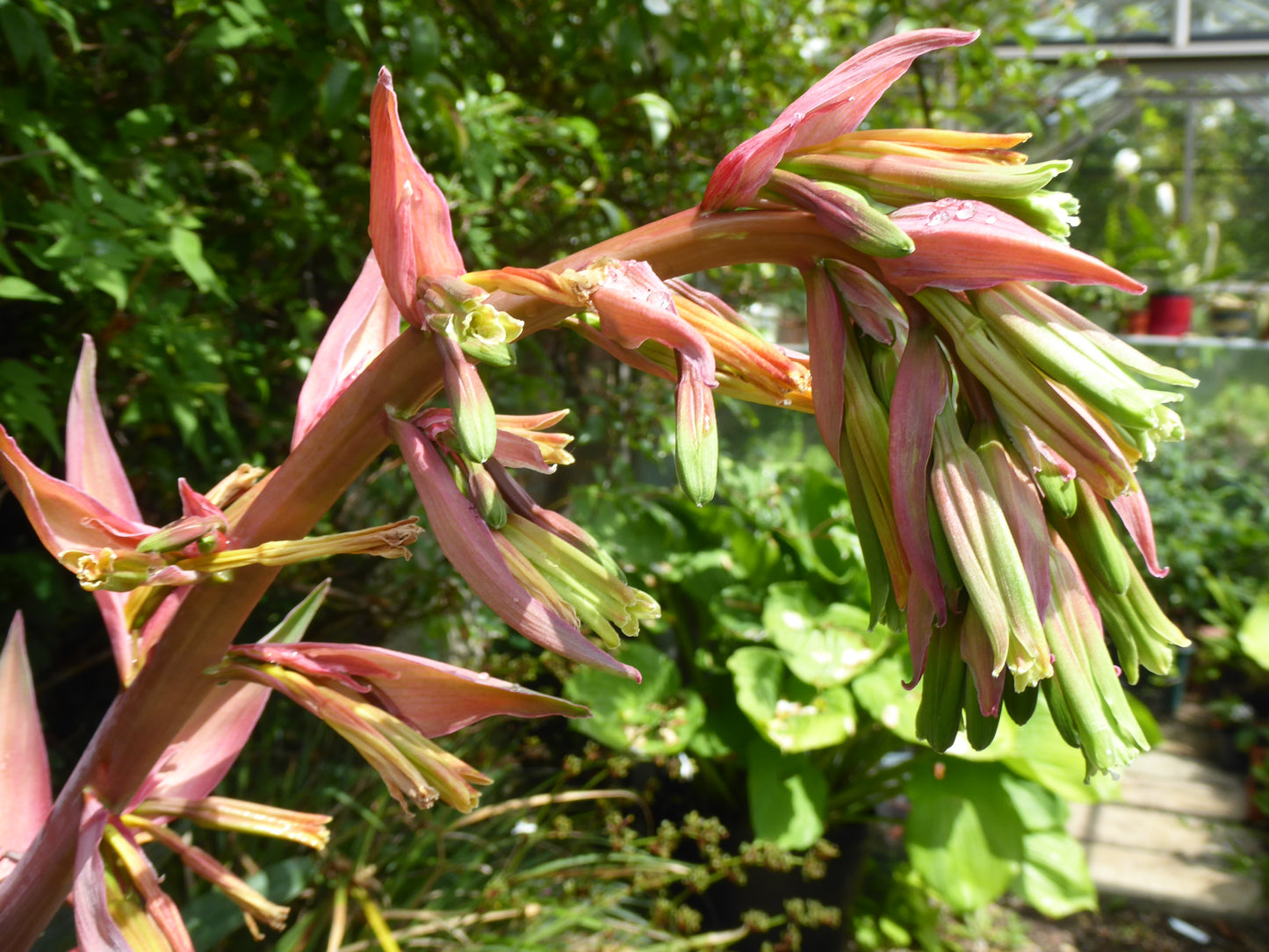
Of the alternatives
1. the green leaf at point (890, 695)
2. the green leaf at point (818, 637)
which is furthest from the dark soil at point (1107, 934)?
the green leaf at point (818, 637)

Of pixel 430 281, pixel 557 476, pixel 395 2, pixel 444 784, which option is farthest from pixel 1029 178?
pixel 557 476

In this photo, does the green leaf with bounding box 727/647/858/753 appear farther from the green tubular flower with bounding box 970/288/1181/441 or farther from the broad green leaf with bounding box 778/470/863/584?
the green tubular flower with bounding box 970/288/1181/441

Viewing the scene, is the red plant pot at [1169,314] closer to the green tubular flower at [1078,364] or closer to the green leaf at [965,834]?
the green leaf at [965,834]

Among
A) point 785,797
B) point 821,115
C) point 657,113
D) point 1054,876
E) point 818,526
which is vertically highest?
point 657,113

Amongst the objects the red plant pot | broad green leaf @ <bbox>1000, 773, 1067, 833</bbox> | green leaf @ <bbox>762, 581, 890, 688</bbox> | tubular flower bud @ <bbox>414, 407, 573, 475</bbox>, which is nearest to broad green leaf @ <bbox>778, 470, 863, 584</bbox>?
green leaf @ <bbox>762, 581, 890, 688</bbox>

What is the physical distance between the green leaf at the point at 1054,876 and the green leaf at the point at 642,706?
951 mm

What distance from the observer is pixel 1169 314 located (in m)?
5.25

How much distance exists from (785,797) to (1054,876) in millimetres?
804

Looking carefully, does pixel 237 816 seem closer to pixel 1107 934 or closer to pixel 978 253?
pixel 978 253

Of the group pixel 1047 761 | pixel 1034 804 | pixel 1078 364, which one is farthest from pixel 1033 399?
pixel 1034 804

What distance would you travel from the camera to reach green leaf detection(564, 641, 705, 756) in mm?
2287

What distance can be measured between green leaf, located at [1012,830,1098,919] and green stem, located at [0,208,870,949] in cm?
237

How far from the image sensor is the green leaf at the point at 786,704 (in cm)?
216

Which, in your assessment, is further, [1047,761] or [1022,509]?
[1047,761]
